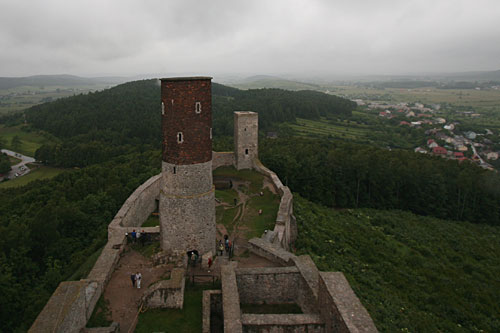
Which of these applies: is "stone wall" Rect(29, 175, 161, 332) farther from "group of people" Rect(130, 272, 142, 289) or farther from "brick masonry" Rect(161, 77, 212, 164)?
"brick masonry" Rect(161, 77, 212, 164)

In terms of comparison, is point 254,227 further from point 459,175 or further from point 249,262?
point 459,175

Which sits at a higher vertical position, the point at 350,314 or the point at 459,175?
the point at 350,314

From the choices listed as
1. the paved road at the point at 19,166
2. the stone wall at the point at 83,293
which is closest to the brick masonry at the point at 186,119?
the stone wall at the point at 83,293

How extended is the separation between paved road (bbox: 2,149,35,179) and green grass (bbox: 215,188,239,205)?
5010 cm

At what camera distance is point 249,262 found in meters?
16.5

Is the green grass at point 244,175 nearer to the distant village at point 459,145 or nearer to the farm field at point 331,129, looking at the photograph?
the farm field at point 331,129

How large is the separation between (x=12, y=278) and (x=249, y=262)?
14563 millimetres

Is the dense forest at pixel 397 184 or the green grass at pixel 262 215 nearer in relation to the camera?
the green grass at pixel 262 215

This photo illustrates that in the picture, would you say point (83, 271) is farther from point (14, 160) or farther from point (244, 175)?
point (14, 160)

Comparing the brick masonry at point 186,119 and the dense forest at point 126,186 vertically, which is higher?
the brick masonry at point 186,119

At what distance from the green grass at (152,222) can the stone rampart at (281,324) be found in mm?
13863

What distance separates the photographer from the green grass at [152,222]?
912 inches

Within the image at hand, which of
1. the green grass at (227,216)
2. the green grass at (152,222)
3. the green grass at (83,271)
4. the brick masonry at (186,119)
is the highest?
the brick masonry at (186,119)

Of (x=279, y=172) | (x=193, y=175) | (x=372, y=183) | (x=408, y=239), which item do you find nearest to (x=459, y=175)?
(x=372, y=183)
